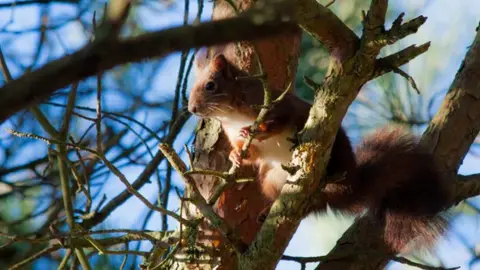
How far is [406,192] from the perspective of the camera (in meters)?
2.09

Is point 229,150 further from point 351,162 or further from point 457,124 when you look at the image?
point 457,124

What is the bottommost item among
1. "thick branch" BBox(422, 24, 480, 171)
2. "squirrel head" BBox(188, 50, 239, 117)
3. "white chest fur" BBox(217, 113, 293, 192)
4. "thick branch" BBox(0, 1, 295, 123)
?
"thick branch" BBox(0, 1, 295, 123)

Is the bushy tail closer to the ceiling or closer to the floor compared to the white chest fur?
closer to the floor

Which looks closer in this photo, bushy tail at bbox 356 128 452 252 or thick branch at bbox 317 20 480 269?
bushy tail at bbox 356 128 452 252

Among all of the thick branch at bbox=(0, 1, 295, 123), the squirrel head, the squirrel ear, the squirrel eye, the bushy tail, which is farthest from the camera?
the squirrel ear

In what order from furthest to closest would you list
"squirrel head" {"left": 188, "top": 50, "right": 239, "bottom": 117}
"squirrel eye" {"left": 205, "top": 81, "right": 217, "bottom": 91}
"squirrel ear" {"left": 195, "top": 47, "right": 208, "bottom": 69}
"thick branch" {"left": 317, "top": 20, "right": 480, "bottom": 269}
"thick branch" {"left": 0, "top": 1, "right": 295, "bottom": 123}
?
"squirrel ear" {"left": 195, "top": 47, "right": 208, "bottom": 69}
"squirrel eye" {"left": 205, "top": 81, "right": 217, "bottom": 91}
"squirrel head" {"left": 188, "top": 50, "right": 239, "bottom": 117}
"thick branch" {"left": 317, "top": 20, "right": 480, "bottom": 269}
"thick branch" {"left": 0, "top": 1, "right": 295, "bottom": 123}

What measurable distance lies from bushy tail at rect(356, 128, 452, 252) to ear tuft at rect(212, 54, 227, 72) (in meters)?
0.56

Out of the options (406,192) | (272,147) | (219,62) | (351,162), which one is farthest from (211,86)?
(406,192)

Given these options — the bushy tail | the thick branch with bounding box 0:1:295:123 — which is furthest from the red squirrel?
the thick branch with bounding box 0:1:295:123

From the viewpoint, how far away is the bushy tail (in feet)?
6.79

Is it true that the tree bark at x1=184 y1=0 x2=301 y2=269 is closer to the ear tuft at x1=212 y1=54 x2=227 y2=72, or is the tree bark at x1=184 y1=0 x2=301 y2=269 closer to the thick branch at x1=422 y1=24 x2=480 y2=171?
the ear tuft at x1=212 y1=54 x2=227 y2=72

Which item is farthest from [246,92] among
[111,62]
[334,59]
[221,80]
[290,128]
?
[111,62]

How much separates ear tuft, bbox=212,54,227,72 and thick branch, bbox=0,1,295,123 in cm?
195

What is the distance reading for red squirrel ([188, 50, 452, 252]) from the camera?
82.2 inches
